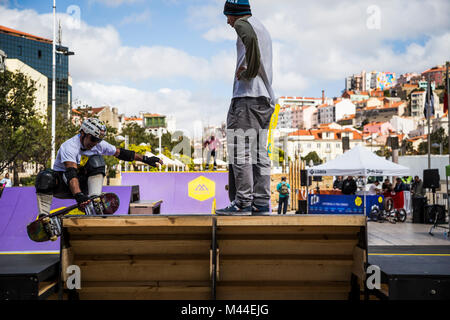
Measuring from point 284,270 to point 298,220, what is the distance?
557mm

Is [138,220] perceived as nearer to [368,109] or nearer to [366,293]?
[366,293]

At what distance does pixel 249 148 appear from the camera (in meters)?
3.86

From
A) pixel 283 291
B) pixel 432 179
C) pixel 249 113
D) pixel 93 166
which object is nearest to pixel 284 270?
pixel 283 291

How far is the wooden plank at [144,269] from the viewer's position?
3.43m

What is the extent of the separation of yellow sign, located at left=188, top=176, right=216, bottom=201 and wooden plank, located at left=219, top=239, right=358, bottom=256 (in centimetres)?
982

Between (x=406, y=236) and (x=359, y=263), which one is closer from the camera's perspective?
(x=359, y=263)

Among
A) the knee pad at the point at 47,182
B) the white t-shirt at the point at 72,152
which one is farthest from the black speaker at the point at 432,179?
the knee pad at the point at 47,182

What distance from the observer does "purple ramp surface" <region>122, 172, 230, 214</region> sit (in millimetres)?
13164

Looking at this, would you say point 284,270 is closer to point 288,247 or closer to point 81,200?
point 288,247

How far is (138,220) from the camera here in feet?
10.3

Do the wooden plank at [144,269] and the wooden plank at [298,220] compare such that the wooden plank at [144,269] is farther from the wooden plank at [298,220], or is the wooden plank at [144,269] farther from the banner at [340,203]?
the banner at [340,203]

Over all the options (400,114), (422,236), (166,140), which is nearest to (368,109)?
(400,114)

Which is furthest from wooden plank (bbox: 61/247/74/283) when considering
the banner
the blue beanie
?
the banner

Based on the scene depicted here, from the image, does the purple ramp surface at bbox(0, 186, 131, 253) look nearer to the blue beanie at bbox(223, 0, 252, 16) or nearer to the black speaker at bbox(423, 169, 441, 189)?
the blue beanie at bbox(223, 0, 252, 16)
